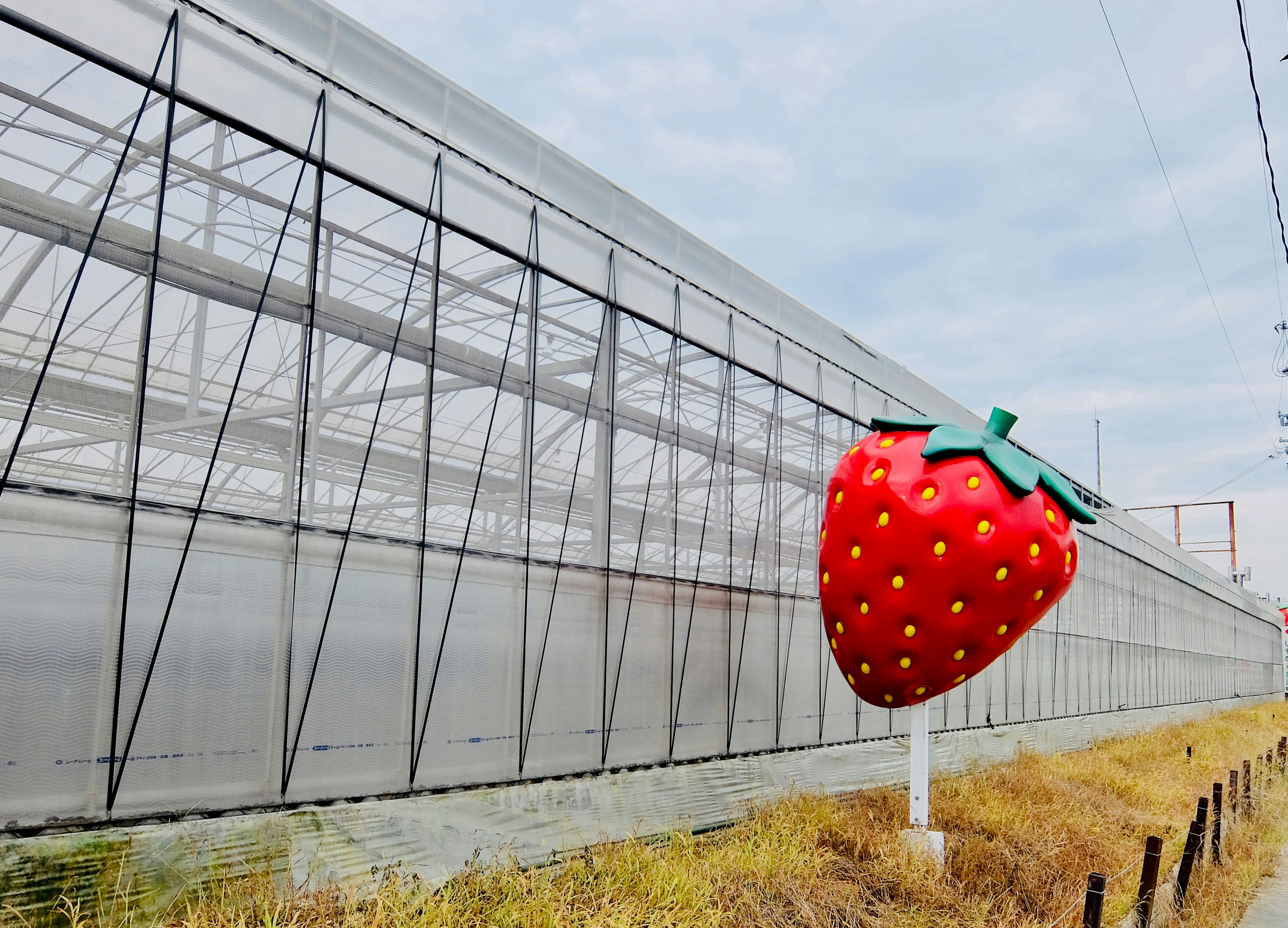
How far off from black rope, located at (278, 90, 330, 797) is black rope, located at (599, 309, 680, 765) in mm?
2722

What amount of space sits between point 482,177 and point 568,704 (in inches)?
147

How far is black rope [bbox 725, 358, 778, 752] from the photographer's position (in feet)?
28.6

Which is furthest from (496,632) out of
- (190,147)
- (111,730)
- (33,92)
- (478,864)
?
(33,92)

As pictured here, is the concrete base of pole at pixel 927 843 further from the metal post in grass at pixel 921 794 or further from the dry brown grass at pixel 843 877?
the dry brown grass at pixel 843 877

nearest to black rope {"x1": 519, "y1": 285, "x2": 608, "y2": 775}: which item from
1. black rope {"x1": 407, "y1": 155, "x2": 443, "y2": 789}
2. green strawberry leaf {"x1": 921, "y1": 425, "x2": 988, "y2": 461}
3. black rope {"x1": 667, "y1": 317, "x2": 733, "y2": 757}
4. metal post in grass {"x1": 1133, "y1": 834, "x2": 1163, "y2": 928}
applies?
black rope {"x1": 407, "y1": 155, "x2": 443, "y2": 789}

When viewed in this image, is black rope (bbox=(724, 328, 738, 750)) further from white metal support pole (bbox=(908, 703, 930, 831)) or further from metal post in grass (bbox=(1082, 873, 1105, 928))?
metal post in grass (bbox=(1082, 873, 1105, 928))

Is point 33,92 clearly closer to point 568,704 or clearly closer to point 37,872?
point 37,872

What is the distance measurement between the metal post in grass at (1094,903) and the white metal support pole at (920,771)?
2.26 m

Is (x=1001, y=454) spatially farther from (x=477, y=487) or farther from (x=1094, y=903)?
(x=477, y=487)

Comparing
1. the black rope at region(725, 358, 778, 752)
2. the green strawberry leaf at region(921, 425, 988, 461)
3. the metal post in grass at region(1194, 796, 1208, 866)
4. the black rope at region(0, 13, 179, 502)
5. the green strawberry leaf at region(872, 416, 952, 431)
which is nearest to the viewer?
the black rope at region(0, 13, 179, 502)

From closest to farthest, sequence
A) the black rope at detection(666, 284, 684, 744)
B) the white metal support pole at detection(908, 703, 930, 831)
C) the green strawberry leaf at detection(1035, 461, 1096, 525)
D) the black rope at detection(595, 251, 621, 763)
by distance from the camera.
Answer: the green strawberry leaf at detection(1035, 461, 1096, 525)
the white metal support pole at detection(908, 703, 930, 831)
the black rope at detection(595, 251, 621, 763)
the black rope at detection(666, 284, 684, 744)

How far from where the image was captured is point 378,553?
18.8ft

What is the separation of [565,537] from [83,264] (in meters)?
3.52

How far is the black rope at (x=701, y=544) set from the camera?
8070 millimetres
